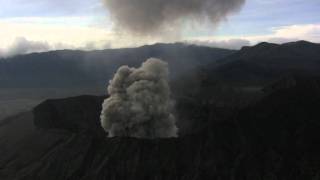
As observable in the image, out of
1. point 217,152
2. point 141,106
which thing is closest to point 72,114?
point 141,106

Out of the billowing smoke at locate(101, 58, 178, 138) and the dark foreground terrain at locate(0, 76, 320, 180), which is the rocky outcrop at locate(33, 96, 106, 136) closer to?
the billowing smoke at locate(101, 58, 178, 138)

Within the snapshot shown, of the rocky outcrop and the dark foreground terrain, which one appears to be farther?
the rocky outcrop

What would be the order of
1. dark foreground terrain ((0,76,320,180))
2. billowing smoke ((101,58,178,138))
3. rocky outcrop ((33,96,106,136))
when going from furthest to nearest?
rocky outcrop ((33,96,106,136)), billowing smoke ((101,58,178,138)), dark foreground terrain ((0,76,320,180))

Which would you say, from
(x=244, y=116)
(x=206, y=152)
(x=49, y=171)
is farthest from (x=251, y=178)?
(x=49, y=171)

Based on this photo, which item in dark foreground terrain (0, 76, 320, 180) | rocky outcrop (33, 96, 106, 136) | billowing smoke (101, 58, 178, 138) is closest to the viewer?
dark foreground terrain (0, 76, 320, 180)

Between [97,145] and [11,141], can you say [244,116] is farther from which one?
[11,141]

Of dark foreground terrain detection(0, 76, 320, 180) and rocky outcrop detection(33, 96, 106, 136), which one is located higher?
dark foreground terrain detection(0, 76, 320, 180)

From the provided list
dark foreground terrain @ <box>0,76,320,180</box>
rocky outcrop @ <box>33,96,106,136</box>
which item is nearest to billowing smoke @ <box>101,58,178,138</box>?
rocky outcrop @ <box>33,96,106,136</box>
